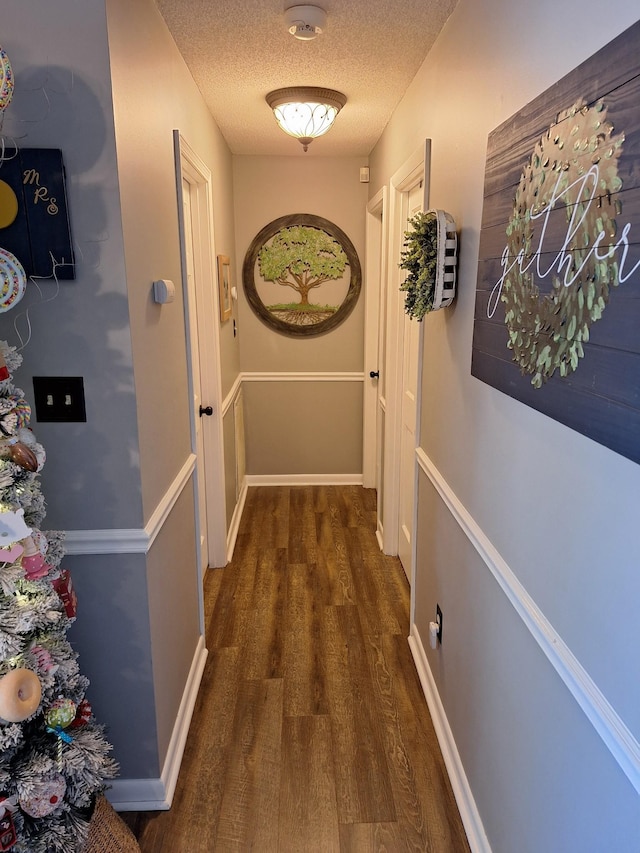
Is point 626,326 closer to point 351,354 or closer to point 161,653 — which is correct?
point 161,653

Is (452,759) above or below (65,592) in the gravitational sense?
below

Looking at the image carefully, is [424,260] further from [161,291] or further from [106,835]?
[106,835]

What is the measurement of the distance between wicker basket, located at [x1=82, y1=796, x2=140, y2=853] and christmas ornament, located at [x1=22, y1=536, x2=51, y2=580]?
663 mm

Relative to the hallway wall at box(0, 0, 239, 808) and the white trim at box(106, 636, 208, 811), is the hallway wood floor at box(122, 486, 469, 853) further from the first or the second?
the hallway wall at box(0, 0, 239, 808)

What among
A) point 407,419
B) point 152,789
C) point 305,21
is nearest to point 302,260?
point 407,419

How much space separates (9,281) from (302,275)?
10.2 ft

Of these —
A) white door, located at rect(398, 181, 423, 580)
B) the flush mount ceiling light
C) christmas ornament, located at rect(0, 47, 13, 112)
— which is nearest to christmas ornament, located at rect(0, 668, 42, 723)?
christmas ornament, located at rect(0, 47, 13, 112)

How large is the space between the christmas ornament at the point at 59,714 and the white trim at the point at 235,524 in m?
2.09

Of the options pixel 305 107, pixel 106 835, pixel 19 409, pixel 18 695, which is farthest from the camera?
pixel 305 107

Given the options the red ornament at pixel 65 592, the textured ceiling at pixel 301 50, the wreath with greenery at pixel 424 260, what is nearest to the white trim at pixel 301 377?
the textured ceiling at pixel 301 50

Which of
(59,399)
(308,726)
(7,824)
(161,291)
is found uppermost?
(161,291)

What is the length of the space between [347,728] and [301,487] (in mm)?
2512

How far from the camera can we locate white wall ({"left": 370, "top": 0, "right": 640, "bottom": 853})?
3.02 ft

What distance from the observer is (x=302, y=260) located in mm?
4176
